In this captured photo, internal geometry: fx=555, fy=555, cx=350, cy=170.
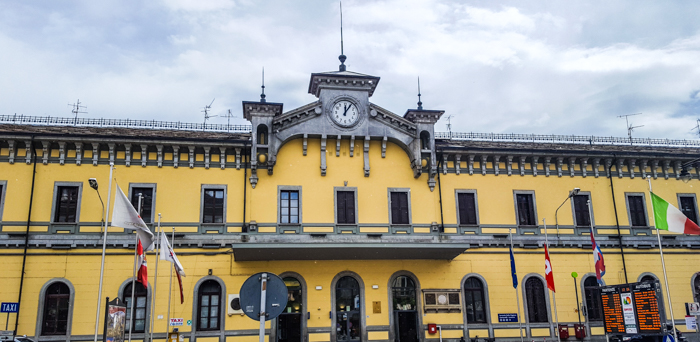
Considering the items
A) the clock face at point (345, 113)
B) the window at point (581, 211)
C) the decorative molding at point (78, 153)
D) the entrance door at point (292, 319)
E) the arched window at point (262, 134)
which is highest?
the clock face at point (345, 113)

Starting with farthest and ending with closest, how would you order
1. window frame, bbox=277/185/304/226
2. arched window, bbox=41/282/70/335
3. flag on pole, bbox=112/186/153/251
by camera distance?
window frame, bbox=277/185/304/226
arched window, bbox=41/282/70/335
flag on pole, bbox=112/186/153/251

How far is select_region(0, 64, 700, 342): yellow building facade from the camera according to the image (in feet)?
74.1

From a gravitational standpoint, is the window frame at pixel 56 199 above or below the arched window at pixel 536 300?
above

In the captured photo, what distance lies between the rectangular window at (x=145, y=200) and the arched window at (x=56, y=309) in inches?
160

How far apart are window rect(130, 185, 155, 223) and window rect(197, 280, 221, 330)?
12.1ft

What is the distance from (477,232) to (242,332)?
11.3 m

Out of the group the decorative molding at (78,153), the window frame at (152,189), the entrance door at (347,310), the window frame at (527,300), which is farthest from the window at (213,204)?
the window frame at (527,300)

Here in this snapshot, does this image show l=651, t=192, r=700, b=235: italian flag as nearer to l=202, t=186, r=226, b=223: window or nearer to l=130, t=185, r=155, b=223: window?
l=202, t=186, r=226, b=223: window

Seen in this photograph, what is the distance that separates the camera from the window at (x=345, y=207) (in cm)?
2478

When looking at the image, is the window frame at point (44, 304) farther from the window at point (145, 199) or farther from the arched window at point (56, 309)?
the window at point (145, 199)

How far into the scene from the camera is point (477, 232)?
84.0 ft

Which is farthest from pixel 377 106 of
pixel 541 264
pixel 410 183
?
pixel 541 264

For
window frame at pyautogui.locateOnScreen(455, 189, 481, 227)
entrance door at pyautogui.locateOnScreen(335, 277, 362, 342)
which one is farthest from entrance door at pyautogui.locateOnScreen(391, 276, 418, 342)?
window frame at pyautogui.locateOnScreen(455, 189, 481, 227)

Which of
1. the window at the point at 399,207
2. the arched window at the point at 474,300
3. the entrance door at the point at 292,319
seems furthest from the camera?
the window at the point at 399,207
